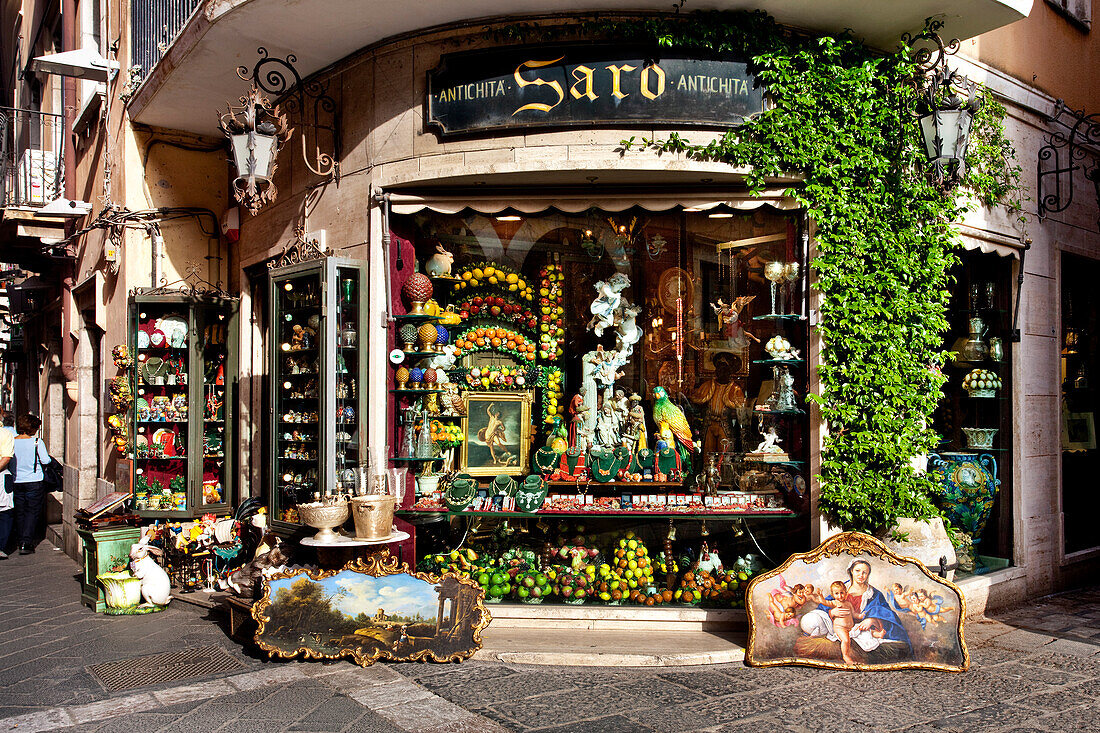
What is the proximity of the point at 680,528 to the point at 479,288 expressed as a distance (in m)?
2.76

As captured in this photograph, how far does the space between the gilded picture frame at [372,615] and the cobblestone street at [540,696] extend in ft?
0.43

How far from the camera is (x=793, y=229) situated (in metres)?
6.76

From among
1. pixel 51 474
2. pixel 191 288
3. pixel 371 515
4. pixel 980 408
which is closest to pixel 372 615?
pixel 371 515

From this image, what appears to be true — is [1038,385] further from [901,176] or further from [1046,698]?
[1046,698]

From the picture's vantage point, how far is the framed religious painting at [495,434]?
7.33 metres

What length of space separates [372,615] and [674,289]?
12.4 feet

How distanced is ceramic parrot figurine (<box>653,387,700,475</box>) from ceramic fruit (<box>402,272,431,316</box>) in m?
2.17

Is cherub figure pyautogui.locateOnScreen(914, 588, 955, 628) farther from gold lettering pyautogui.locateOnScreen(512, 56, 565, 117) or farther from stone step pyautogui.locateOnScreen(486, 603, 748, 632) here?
gold lettering pyautogui.locateOnScreen(512, 56, 565, 117)

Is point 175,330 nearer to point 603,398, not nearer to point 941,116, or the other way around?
point 603,398

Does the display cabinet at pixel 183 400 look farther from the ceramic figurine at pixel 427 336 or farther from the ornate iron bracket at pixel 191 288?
the ceramic figurine at pixel 427 336

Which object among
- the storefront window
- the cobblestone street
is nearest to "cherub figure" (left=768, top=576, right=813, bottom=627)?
the cobblestone street

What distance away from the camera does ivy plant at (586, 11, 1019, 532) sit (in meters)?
6.39

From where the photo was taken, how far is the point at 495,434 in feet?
24.2

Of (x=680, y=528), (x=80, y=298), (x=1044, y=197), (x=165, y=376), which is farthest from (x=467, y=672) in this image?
(x=80, y=298)
